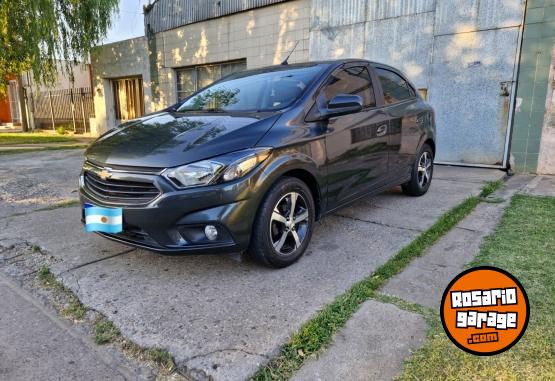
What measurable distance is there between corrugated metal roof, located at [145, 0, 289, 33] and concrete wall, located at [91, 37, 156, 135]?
32.3 inches

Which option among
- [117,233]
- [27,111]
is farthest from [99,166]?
[27,111]

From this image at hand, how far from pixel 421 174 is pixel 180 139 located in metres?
3.32

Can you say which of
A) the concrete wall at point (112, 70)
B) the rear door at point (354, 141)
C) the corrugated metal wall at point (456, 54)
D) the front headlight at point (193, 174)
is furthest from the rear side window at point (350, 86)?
the concrete wall at point (112, 70)

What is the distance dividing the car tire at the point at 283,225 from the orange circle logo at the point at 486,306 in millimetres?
1280

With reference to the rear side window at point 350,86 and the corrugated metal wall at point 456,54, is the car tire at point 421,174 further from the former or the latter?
the corrugated metal wall at point 456,54

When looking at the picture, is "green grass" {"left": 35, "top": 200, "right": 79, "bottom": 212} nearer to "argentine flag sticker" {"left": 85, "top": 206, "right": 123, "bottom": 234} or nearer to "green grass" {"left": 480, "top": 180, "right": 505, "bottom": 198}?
"argentine flag sticker" {"left": 85, "top": 206, "right": 123, "bottom": 234}

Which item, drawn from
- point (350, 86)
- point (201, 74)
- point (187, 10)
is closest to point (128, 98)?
point (201, 74)

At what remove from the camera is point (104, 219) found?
2713 mm

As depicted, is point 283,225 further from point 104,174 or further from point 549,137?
point 549,137

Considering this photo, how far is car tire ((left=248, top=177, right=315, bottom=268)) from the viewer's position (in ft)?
8.89

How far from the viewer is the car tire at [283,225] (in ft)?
8.89

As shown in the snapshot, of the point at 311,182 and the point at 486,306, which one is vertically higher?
the point at 311,182

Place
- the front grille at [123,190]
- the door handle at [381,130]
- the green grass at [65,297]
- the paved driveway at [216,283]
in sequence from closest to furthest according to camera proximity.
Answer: the paved driveway at [216,283]
the green grass at [65,297]
the front grille at [123,190]
the door handle at [381,130]

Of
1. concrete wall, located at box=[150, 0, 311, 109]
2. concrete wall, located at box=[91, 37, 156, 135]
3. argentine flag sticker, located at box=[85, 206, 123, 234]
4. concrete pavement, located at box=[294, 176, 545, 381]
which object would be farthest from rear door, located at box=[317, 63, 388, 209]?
concrete wall, located at box=[91, 37, 156, 135]
